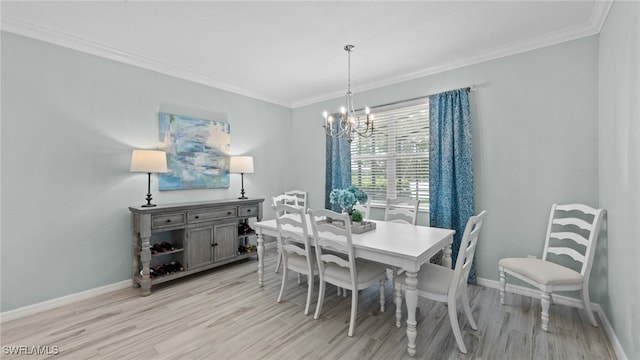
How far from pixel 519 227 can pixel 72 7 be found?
4.58m

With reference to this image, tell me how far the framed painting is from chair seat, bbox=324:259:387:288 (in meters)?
2.26

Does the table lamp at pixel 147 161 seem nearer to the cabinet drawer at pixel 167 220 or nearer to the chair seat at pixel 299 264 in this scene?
the cabinet drawer at pixel 167 220

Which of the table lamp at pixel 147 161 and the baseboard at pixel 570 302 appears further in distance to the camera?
the table lamp at pixel 147 161

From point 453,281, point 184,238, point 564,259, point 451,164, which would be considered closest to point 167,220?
point 184,238

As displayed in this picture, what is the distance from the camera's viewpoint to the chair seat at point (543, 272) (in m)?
2.12

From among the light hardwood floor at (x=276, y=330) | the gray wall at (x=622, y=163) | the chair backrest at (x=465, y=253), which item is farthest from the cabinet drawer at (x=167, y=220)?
the gray wall at (x=622, y=163)

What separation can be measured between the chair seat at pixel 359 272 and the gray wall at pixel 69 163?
7.62ft

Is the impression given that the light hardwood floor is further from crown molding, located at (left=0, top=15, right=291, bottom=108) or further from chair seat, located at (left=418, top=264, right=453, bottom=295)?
crown molding, located at (left=0, top=15, right=291, bottom=108)

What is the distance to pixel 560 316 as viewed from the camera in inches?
94.0

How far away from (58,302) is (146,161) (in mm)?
1590

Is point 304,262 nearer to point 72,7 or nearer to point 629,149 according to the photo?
point 629,149

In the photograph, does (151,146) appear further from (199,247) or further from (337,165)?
(337,165)

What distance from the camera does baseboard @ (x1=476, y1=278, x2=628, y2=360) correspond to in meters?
1.87

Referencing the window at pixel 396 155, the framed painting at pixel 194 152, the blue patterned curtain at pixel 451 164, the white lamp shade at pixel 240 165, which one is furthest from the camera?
the white lamp shade at pixel 240 165
